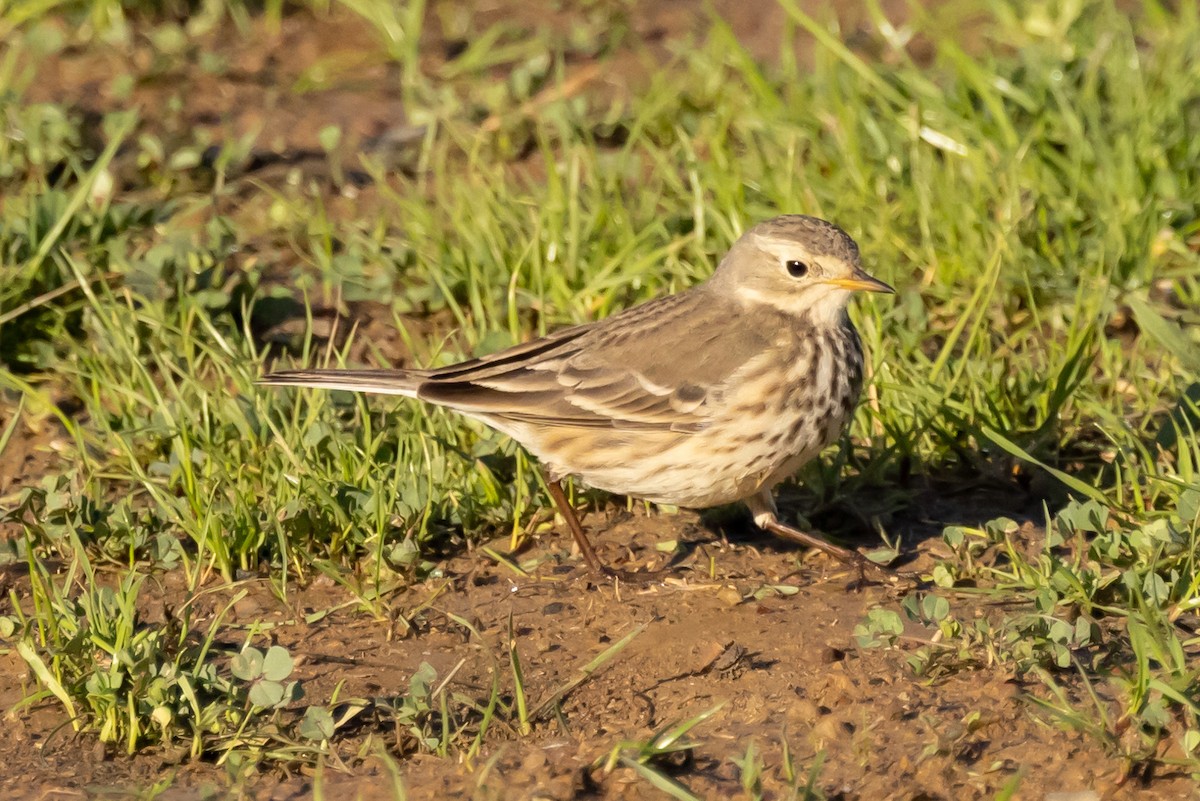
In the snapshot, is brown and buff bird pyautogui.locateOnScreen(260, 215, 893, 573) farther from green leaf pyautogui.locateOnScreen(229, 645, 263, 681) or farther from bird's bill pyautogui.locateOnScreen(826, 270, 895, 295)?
Result: green leaf pyautogui.locateOnScreen(229, 645, 263, 681)

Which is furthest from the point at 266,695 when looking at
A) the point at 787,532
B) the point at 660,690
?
the point at 787,532

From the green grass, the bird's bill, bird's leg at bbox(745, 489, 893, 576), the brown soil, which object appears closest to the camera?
the brown soil

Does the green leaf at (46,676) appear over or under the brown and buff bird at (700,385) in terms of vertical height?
under

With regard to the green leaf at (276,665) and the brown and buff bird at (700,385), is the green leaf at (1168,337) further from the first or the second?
the green leaf at (276,665)

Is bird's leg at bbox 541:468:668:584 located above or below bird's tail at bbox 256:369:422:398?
below

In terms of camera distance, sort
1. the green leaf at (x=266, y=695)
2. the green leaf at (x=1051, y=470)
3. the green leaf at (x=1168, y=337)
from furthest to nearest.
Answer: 1. the green leaf at (x=1168, y=337)
2. the green leaf at (x=1051, y=470)
3. the green leaf at (x=266, y=695)

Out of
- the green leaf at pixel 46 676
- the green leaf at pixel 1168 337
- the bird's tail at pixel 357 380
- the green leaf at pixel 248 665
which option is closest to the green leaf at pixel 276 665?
the green leaf at pixel 248 665

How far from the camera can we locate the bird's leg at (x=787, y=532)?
5172 millimetres

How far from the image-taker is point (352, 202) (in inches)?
284

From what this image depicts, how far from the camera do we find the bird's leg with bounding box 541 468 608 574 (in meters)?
5.10

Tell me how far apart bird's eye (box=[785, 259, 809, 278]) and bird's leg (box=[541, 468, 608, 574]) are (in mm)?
1006

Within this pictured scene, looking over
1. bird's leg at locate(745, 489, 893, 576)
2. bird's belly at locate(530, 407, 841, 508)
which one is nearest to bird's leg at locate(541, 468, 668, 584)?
bird's belly at locate(530, 407, 841, 508)

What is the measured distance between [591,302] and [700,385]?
1206mm

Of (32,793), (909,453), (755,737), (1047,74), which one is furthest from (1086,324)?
(32,793)
